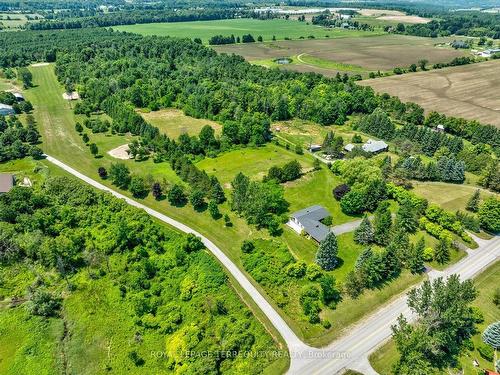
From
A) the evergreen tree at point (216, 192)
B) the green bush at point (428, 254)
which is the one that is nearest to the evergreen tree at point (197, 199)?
the evergreen tree at point (216, 192)

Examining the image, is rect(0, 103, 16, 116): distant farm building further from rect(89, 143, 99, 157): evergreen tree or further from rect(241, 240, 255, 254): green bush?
rect(241, 240, 255, 254): green bush

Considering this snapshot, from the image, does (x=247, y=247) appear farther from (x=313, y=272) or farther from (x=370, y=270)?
(x=370, y=270)

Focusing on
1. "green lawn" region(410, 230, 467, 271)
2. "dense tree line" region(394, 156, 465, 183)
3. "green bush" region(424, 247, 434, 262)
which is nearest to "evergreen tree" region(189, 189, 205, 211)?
"green lawn" region(410, 230, 467, 271)

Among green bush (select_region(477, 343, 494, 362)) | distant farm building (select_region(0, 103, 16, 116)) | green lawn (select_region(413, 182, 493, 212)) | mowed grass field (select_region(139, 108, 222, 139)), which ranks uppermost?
distant farm building (select_region(0, 103, 16, 116))

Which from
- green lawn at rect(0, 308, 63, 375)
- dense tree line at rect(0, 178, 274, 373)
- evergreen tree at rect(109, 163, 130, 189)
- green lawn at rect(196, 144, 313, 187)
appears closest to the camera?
green lawn at rect(0, 308, 63, 375)

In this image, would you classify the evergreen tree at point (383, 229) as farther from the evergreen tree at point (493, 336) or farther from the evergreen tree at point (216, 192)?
the evergreen tree at point (216, 192)

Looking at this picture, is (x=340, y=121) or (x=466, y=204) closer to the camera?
(x=466, y=204)

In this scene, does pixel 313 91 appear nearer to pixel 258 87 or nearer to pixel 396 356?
pixel 258 87

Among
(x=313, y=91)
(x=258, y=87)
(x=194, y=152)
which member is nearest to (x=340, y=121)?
(x=313, y=91)
